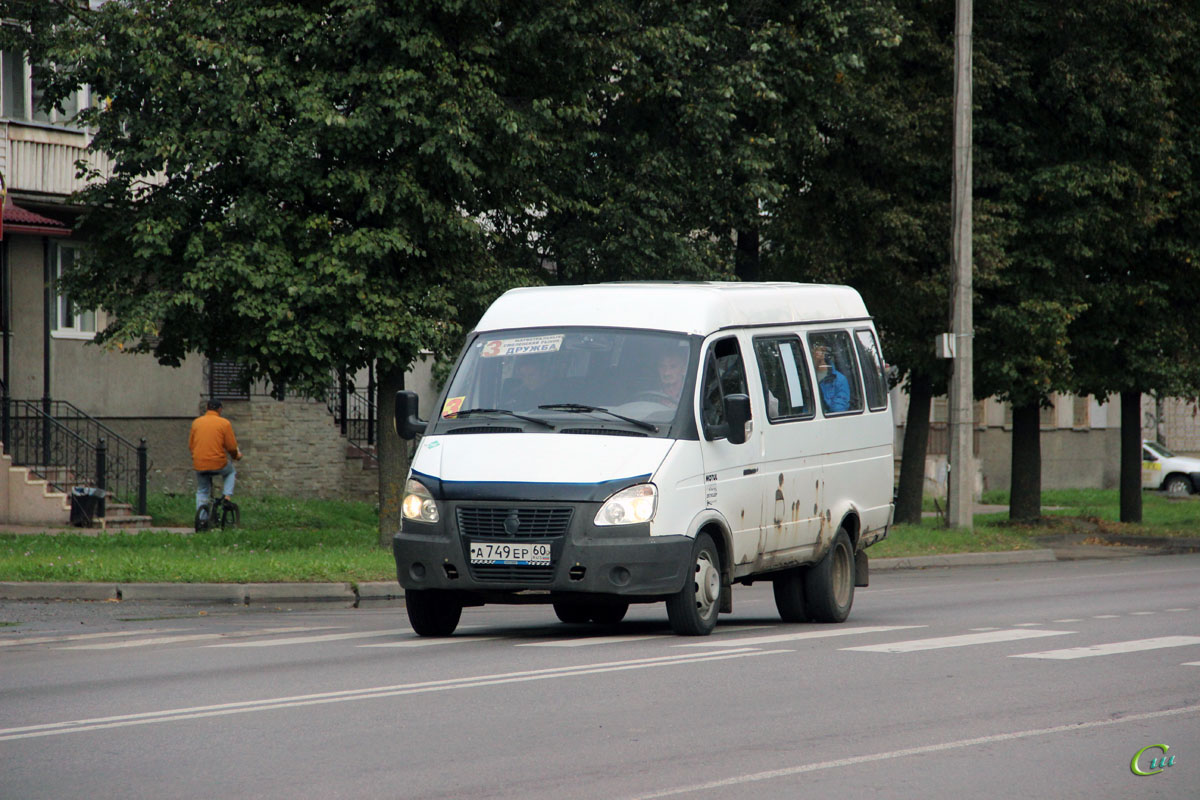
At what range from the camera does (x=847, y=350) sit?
14.3 metres

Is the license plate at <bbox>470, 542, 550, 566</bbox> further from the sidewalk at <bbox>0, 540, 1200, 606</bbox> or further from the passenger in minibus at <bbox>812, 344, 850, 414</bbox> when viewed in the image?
the sidewalk at <bbox>0, 540, 1200, 606</bbox>

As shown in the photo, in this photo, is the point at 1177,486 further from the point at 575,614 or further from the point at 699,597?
the point at 699,597

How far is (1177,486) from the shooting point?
163ft

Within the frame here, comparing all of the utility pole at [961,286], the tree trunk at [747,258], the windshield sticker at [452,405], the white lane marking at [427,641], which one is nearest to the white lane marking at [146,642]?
the white lane marking at [427,641]

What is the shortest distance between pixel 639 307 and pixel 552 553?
2.19 meters

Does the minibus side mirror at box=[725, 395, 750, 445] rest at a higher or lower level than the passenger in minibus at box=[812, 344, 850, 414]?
lower

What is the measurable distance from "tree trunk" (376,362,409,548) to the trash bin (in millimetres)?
6329

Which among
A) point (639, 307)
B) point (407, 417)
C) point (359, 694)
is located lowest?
point (359, 694)

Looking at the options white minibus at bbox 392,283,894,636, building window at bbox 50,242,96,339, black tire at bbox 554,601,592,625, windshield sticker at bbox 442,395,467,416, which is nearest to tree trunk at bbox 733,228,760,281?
building window at bbox 50,242,96,339

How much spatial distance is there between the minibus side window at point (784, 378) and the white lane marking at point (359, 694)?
2524mm

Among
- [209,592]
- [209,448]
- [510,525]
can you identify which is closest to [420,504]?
[510,525]

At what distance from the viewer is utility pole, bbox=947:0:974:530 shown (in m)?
24.1

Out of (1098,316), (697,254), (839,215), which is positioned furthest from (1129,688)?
(1098,316)

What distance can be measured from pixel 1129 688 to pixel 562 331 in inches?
188
